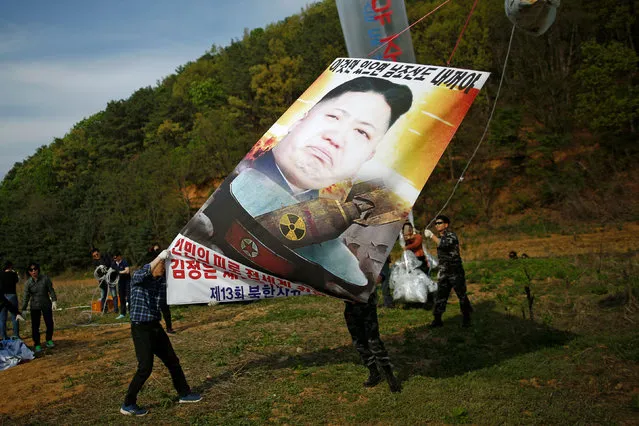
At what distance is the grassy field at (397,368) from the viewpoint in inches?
252

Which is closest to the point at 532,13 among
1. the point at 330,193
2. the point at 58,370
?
the point at 330,193

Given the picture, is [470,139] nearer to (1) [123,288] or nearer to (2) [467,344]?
(1) [123,288]

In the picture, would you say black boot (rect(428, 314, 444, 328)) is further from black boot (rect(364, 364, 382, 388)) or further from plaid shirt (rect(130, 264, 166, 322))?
plaid shirt (rect(130, 264, 166, 322))

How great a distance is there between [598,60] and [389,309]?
90.2 feet

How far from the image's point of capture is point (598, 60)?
1248 inches

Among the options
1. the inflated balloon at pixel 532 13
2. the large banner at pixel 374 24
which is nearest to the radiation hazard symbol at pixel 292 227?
the inflated balloon at pixel 532 13

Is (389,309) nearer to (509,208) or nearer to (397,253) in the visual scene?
(397,253)

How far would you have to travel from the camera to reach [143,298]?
275 inches

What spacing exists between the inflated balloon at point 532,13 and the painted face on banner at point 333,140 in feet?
7.72

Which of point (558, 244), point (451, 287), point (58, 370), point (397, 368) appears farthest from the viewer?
point (558, 244)

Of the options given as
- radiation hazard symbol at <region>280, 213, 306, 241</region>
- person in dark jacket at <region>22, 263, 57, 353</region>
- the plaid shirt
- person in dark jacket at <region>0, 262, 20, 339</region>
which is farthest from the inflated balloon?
person in dark jacket at <region>0, 262, 20, 339</region>

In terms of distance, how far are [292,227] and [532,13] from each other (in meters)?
4.28

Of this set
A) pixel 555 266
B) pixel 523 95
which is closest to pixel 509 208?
pixel 523 95

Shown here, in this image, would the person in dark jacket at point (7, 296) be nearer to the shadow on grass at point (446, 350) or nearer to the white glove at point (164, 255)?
the shadow on grass at point (446, 350)
